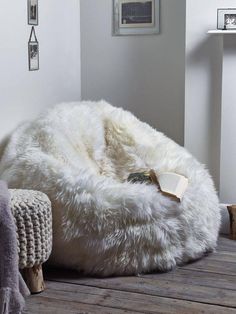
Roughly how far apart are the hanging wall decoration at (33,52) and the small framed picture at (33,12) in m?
0.05

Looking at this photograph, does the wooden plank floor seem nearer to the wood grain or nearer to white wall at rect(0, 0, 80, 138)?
the wood grain

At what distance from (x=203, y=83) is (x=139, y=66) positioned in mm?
635

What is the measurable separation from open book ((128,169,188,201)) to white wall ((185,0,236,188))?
2.09 ft

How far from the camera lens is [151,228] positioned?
283 centimetres

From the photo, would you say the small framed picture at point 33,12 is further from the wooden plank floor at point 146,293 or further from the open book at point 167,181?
the wooden plank floor at point 146,293

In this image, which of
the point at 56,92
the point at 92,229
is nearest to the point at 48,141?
the point at 92,229

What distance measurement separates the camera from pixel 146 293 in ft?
8.66

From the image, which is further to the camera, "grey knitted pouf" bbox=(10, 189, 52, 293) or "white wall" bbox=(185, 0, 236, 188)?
"white wall" bbox=(185, 0, 236, 188)

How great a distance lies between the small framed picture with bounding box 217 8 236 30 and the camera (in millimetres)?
3469

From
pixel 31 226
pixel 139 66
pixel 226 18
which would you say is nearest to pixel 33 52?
pixel 139 66

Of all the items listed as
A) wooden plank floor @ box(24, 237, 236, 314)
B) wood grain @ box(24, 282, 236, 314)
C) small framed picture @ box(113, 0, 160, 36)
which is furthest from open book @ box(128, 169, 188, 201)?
small framed picture @ box(113, 0, 160, 36)

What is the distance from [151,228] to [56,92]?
144 centimetres

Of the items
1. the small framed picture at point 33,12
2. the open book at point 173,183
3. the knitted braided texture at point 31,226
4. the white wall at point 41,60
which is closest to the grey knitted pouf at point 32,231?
the knitted braided texture at point 31,226

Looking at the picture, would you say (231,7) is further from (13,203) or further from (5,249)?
(5,249)
